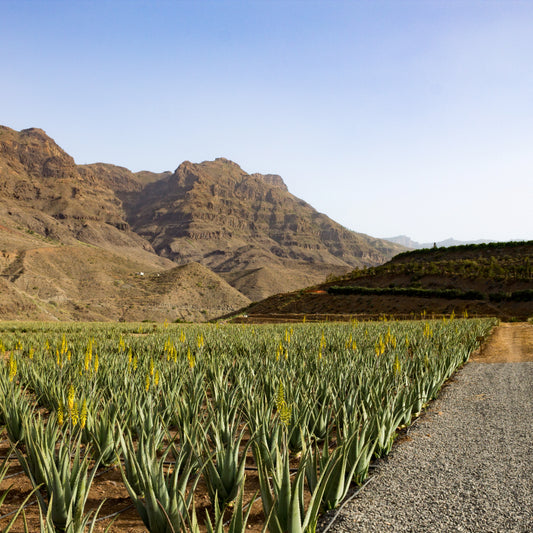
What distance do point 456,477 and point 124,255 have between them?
436 ft

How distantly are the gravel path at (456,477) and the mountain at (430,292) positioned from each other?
27780 mm

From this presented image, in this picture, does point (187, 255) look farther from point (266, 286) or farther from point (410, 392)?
point (410, 392)

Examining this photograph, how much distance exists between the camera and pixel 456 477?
350 centimetres

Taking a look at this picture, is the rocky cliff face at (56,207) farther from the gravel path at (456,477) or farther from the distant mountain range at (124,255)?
the gravel path at (456,477)

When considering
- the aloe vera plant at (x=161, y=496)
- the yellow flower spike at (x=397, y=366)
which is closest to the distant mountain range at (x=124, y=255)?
the yellow flower spike at (x=397, y=366)

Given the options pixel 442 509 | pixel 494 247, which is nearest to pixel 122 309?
pixel 494 247

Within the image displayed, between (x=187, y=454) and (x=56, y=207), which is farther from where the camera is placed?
(x=56, y=207)

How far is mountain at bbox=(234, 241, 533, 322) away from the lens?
3372 centimetres

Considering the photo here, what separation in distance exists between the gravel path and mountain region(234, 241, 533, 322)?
2778 centimetres

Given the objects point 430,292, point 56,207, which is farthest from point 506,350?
point 56,207

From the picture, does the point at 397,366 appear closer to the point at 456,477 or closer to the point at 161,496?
the point at 456,477

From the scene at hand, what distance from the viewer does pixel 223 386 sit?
4.90 m

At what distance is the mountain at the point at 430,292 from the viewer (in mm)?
33719

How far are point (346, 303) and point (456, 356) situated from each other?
3151 centimetres
